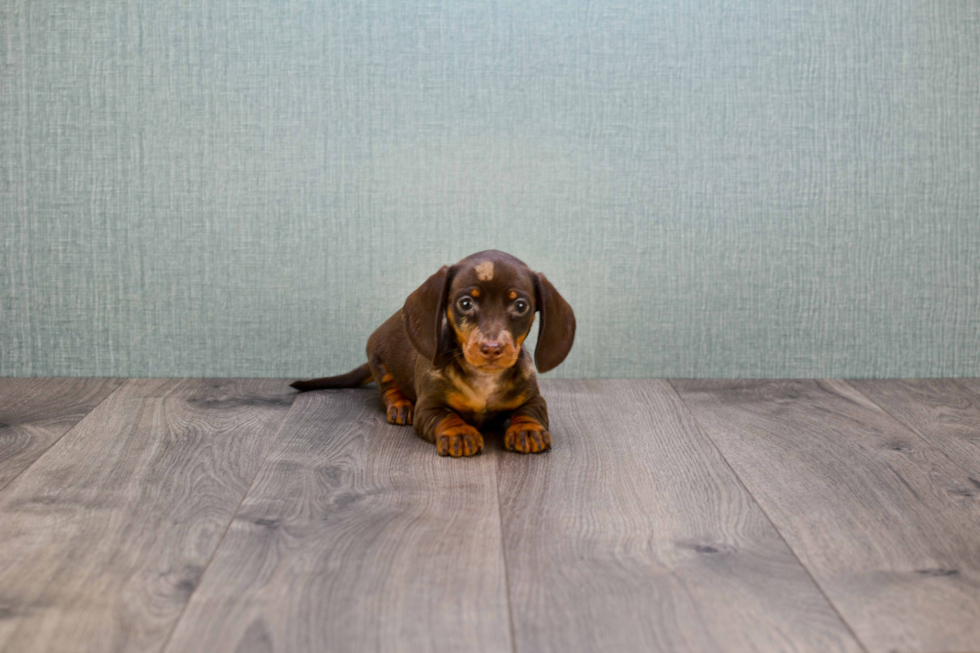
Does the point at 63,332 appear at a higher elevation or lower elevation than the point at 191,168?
lower

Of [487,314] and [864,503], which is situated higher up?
[487,314]

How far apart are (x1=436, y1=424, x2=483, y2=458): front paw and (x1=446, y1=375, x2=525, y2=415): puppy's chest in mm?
98

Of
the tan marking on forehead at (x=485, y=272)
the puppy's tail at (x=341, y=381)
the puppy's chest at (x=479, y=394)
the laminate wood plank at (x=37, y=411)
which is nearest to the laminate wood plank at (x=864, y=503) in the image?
the puppy's chest at (x=479, y=394)

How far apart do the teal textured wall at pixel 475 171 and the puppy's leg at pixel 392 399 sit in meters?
0.36

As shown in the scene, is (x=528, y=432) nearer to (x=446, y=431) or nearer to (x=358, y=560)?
(x=446, y=431)

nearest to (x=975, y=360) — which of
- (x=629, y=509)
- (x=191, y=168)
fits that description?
(x=629, y=509)

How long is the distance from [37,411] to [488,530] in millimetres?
1432

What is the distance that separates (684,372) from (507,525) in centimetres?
137

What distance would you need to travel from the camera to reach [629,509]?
1.71 meters

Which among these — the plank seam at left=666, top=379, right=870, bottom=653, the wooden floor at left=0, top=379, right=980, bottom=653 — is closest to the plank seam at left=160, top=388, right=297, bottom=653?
the wooden floor at left=0, top=379, right=980, bottom=653

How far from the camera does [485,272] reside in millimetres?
2029

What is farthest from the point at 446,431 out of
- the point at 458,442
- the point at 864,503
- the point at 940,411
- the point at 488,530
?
the point at 940,411

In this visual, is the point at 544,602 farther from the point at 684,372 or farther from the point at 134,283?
the point at 134,283

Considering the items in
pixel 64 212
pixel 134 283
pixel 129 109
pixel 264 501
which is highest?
pixel 129 109
